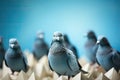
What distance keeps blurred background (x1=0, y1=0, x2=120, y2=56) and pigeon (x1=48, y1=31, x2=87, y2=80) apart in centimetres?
64

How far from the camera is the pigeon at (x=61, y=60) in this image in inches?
48.8

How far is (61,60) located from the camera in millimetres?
1234

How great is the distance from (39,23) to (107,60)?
90cm

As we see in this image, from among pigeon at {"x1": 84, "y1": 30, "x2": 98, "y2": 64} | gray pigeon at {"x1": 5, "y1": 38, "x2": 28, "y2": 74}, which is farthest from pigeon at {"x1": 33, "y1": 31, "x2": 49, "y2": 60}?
gray pigeon at {"x1": 5, "y1": 38, "x2": 28, "y2": 74}

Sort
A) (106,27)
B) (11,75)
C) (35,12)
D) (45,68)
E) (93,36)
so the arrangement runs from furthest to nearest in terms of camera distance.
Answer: (35,12) < (106,27) < (93,36) < (45,68) < (11,75)

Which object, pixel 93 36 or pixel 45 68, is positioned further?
pixel 93 36

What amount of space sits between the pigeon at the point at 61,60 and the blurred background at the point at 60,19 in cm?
64

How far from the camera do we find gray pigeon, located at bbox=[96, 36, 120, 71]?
4.32ft

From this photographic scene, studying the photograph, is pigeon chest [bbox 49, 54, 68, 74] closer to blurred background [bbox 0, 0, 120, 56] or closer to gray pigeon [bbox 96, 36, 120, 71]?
gray pigeon [bbox 96, 36, 120, 71]

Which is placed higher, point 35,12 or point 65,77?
point 35,12

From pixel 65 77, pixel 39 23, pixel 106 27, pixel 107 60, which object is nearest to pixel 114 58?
pixel 107 60

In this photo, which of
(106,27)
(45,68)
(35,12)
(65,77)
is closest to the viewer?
(65,77)

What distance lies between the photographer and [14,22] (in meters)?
2.18

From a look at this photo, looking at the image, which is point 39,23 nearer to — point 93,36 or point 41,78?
point 93,36
